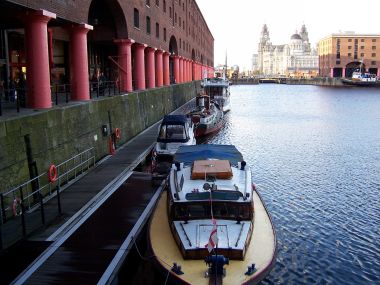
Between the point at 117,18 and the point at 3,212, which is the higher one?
the point at 117,18

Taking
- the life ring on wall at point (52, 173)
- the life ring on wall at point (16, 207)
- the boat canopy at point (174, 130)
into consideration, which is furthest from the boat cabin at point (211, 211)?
the boat canopy at point (174, 130)

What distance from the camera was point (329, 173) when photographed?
101 ft

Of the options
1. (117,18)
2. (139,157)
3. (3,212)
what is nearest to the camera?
(3,212)

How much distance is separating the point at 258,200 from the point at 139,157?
10227 millimetres

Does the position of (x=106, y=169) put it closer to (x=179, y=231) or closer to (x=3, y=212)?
(x=3, y=212)

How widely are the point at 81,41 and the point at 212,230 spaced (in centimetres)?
1642

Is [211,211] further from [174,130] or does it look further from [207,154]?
[174,130]

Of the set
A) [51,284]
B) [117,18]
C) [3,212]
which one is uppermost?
[117,18]

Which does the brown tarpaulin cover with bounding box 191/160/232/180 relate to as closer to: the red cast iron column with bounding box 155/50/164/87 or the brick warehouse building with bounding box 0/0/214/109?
the brick warehouse building with bounding box 0/0/214/109

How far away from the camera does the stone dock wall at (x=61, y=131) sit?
1592 centimetres

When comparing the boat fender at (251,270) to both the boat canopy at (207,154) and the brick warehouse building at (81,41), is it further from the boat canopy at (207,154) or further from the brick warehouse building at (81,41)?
the brick warehouse building at (81,41)

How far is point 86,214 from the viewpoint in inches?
642

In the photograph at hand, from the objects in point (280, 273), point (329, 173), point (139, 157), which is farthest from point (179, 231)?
point (329, 173)

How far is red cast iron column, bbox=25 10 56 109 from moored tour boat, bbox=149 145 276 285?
25.0 feet
